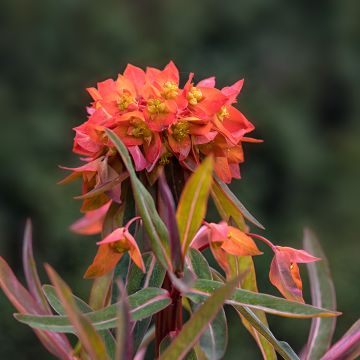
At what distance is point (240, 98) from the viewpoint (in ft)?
18.9

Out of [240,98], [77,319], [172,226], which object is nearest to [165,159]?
[172,226]

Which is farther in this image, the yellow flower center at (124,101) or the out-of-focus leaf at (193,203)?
the yellow flower center at (124,101)

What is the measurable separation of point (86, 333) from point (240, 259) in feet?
1.11

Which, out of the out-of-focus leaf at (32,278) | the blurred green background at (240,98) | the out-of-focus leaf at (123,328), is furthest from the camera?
the blurred green background at (240,98)

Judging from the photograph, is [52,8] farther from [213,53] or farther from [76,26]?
[213,53]

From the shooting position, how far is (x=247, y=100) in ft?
19.2

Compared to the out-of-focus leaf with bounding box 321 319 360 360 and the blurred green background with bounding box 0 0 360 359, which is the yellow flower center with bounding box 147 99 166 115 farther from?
the blurred green background with bounding box 0 0 360 359

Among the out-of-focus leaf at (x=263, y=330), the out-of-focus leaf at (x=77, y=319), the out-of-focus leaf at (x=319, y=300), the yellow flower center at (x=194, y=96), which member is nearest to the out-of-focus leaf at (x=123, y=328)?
the out-of-focus leaf at (x=77, y=319)

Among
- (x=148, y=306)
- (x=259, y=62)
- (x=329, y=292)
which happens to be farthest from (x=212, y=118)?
(x=259, y=62)

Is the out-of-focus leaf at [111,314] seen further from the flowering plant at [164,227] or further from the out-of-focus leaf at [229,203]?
the out-of-focus leaf at [229,203]

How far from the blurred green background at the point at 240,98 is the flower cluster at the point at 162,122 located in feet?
8.09

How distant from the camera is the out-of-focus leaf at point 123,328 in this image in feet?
2.47

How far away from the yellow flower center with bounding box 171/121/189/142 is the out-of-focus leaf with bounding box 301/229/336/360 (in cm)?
34

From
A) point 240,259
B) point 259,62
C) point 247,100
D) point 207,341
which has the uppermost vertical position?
point 259,62
